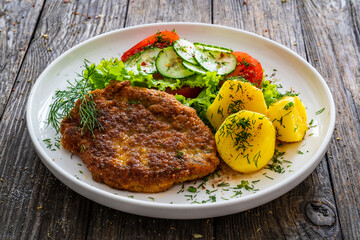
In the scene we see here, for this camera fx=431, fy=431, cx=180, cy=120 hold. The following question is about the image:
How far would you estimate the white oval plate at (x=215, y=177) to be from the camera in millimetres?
2904

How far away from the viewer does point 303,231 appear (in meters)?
3.10

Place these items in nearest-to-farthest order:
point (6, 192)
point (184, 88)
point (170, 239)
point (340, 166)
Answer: point (170, 239) < point (6, 192) < point (340, 166) < point (184, 88)

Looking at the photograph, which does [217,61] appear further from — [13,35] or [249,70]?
[13,35]

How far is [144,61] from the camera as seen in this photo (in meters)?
4.09

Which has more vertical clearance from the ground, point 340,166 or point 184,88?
point 184,88

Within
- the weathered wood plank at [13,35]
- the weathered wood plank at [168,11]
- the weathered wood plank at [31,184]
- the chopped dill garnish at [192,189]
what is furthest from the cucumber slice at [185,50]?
the weathered wood plank at [13,35]

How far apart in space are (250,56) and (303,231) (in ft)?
5.80

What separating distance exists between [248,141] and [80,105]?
1.37 metres

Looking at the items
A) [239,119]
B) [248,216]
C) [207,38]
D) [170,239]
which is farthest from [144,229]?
[207,38]

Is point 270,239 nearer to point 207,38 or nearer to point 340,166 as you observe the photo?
point 340,166

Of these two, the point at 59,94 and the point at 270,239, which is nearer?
the point at 270,239

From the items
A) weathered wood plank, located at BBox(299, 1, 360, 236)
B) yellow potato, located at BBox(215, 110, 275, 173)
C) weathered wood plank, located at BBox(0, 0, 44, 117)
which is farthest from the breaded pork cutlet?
weathered wood plank, located at BBox(0, 0, 44, 117)

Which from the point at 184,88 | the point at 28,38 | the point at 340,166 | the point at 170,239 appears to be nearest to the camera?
the point at 170,239

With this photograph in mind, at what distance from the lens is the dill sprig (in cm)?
342
